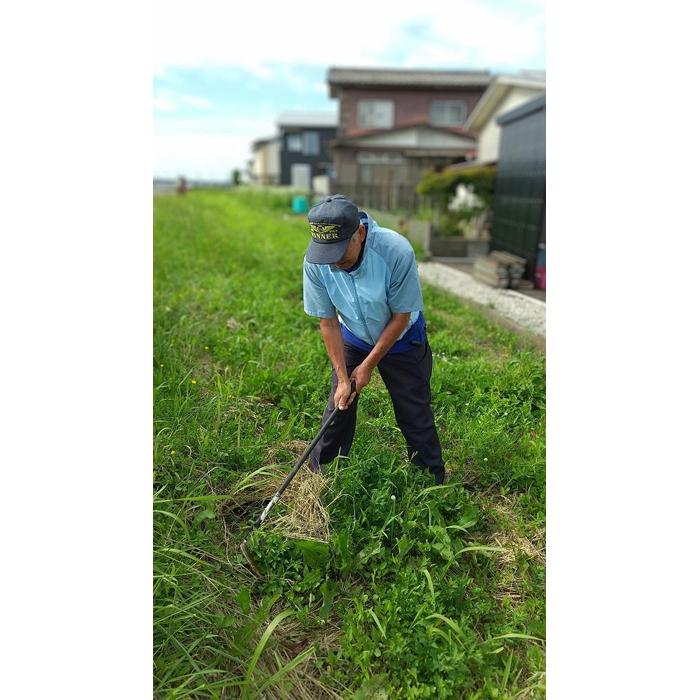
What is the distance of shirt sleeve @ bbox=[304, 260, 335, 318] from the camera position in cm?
252

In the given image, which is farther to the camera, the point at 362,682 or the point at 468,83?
the point at 468,83

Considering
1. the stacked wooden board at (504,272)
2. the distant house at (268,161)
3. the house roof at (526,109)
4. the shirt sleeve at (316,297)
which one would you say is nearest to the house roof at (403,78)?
the distant house at (268,161)

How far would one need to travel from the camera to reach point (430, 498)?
2.76 metres

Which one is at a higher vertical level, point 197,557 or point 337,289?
point 337,289

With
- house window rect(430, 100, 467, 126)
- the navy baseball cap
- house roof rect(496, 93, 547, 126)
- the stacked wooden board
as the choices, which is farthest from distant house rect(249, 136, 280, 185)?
the navy baseball cap

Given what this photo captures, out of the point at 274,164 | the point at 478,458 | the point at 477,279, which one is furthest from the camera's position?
the point at 274,164

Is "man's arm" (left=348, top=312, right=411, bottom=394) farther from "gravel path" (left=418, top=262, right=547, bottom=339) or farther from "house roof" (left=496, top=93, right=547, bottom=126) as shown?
"house roof" (left=496, top=93, right=547, bottom=126)

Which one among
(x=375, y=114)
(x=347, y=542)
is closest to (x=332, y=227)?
(x=347, y=542)

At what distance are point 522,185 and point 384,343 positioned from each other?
20.1ft

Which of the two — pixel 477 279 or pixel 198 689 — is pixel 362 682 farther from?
pixel 477 279

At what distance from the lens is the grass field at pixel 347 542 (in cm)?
205

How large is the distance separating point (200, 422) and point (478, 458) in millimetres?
1372

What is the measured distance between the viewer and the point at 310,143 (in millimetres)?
30625
